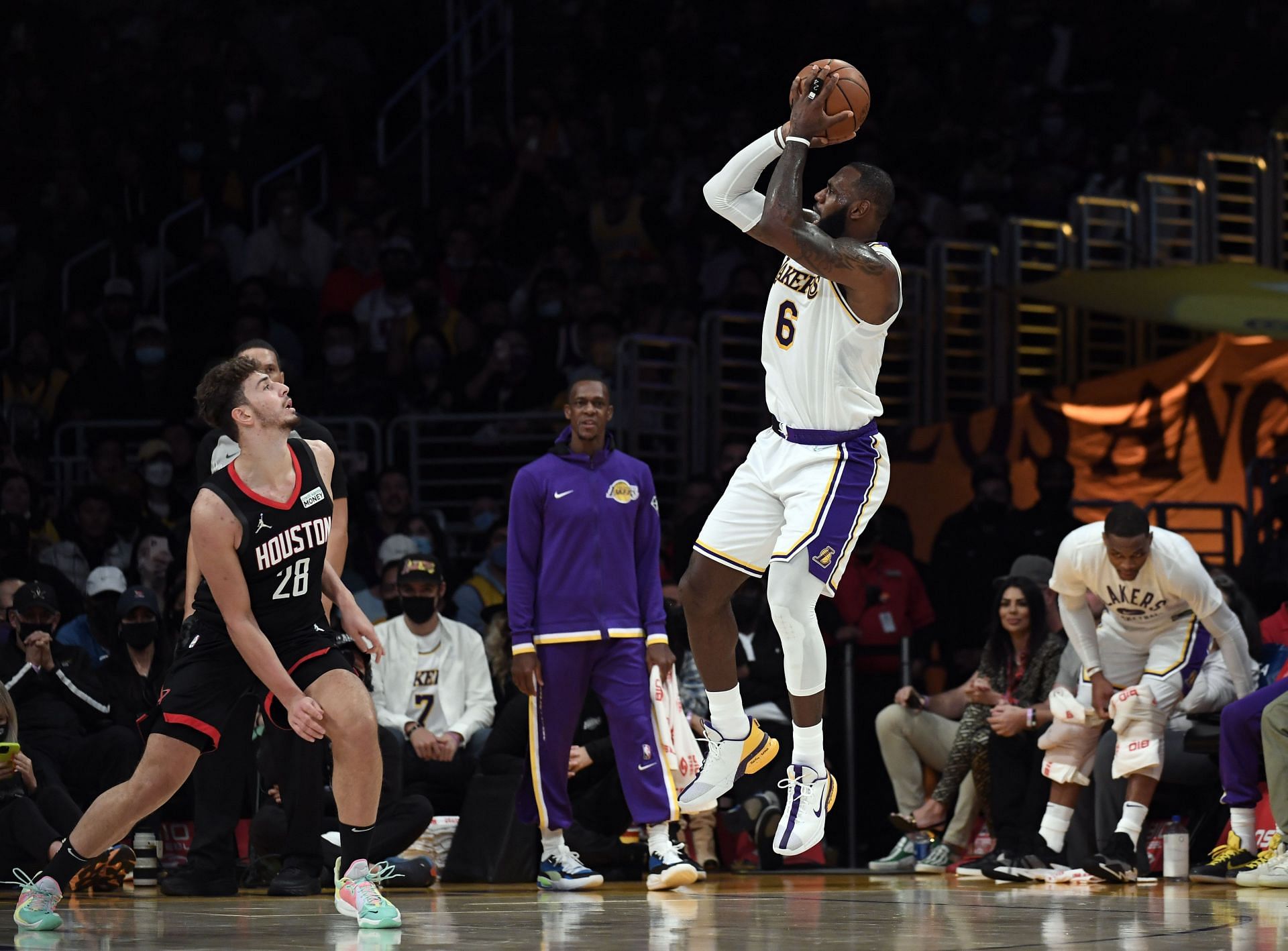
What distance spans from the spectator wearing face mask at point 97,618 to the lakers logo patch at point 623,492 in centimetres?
321

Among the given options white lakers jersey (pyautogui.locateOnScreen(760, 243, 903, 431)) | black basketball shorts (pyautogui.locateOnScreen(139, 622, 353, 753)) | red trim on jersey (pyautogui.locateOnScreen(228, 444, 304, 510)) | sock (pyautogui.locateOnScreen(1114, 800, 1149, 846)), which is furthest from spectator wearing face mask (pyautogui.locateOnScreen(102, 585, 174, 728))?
sock (pyautogui.locateOnScreen(1114, 800, 1149, 846))

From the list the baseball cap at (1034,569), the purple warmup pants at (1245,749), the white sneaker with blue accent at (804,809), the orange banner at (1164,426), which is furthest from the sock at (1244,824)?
the orange banner at (1164,426)

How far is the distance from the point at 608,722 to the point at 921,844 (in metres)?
2.16

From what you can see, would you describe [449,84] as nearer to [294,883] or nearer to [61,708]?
[61,708]

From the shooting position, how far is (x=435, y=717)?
10906 millimetres

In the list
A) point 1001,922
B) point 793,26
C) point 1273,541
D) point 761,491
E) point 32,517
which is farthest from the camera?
point 793,26

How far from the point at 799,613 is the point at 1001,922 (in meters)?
1.35

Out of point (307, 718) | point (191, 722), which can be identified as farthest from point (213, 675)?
point (307, 718)

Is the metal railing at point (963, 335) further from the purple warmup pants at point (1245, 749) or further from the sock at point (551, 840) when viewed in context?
the sock at point (551, 840)

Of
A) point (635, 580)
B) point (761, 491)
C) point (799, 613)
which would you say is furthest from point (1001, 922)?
point (635, 580)

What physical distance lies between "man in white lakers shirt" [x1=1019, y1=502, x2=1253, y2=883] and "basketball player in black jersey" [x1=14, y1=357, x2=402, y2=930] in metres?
4.07

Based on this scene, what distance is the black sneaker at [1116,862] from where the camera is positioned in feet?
30.8

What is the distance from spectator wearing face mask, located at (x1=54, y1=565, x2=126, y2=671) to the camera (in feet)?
36.9

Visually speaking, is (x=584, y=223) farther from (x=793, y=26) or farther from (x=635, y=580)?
(x=635, y=580)
